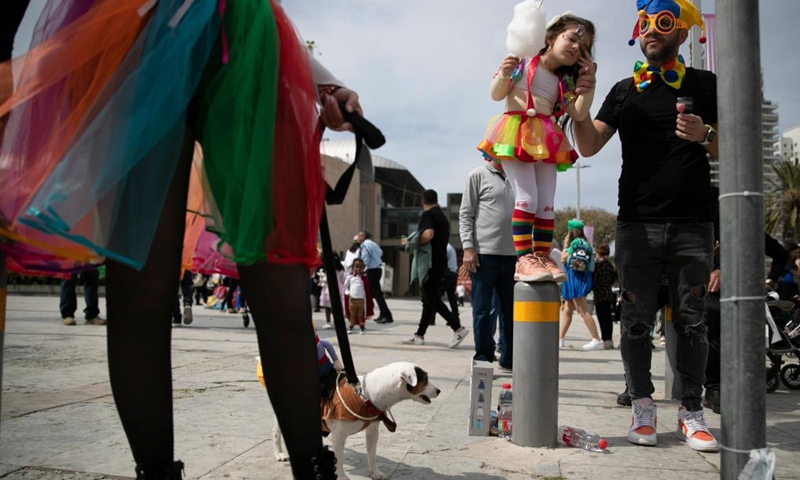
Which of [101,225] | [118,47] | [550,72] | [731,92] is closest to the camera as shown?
[101,225]

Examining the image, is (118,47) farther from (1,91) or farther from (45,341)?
(45,341)

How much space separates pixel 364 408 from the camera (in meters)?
2.36

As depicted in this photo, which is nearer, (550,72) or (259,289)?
(259,289)

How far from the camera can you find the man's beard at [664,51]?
3227 millimetres

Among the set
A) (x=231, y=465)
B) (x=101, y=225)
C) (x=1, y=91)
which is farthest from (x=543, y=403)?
(x=1, y=91)

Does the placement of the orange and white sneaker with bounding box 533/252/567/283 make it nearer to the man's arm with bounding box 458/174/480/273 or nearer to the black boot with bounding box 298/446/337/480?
the black boot with bounding box 298/446/337/480

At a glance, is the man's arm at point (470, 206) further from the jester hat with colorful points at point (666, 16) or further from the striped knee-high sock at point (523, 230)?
the jester hat with colorful points at point (666, 16)

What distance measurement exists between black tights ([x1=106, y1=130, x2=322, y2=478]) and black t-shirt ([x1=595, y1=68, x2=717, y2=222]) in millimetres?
2177

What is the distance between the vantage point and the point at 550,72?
3.45 meters

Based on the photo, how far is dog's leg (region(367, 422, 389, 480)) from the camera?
237 cm

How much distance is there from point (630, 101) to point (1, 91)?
2924mm

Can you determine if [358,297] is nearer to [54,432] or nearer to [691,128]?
[54,432]

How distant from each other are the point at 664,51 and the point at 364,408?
2.42 meters

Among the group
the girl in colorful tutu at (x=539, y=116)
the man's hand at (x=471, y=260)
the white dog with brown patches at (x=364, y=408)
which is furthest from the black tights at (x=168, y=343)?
the man's hand at (x=471, y=260)
